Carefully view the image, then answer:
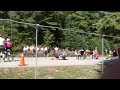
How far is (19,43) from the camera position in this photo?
33.0 metres

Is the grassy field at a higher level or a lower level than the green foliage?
lower

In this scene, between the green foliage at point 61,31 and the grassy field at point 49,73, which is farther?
the green foliage at point 61,31

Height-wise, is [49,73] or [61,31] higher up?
[61,31]

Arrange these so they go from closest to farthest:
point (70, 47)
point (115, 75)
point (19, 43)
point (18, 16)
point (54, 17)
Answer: point (115, 75)
point (19, 43)
point (70, 47)
point (18, 16)
point (54, 17)

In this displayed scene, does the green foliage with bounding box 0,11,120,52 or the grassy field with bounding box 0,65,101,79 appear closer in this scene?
the grassy field with bounding box 0,65,101,79

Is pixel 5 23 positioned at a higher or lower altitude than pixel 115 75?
higher

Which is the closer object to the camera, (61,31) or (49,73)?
(49,73)

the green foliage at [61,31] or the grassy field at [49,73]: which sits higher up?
the green foliage at [61,31]
